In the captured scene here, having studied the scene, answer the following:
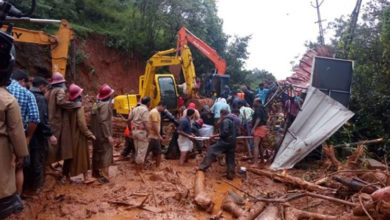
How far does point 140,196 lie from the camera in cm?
580

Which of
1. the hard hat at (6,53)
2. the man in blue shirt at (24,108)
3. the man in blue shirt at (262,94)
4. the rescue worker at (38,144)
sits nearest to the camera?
the hard hat at (6,53)

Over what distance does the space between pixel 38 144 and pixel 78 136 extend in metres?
0.82

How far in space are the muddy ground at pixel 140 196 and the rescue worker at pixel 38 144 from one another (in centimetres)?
24

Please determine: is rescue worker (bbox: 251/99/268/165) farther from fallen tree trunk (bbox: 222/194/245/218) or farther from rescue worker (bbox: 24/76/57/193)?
rescue worker (bbox: 24/76/57/193)

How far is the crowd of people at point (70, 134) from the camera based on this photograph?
10.0 feet

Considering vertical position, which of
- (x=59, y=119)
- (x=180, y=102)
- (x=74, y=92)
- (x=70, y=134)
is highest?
(x=74, y=92)

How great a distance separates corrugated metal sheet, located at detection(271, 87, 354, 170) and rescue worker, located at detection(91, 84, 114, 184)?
3.97 m

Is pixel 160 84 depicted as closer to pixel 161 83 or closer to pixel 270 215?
pixel 161 83

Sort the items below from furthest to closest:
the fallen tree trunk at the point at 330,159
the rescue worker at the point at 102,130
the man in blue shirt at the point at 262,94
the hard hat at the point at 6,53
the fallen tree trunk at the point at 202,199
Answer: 1. the man in blue shirt at the point at 262,94
2. the fallen tree trunk at the point at 330,159
3. the rescue worker at the point at 102,130
4. the fallen tree trunk at the point at 202,199
5. the hard hat at the point at 6,53

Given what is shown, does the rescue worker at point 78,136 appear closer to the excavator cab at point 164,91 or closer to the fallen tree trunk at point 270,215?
the fallen tree trunk at point 270,215

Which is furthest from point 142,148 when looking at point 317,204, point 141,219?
point 317,204

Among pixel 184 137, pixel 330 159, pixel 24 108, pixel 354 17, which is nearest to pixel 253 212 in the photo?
pixel 24 108

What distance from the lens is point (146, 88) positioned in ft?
38.9

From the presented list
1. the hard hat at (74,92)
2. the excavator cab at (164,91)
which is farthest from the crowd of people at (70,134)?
the excavator cab at (164,91)
